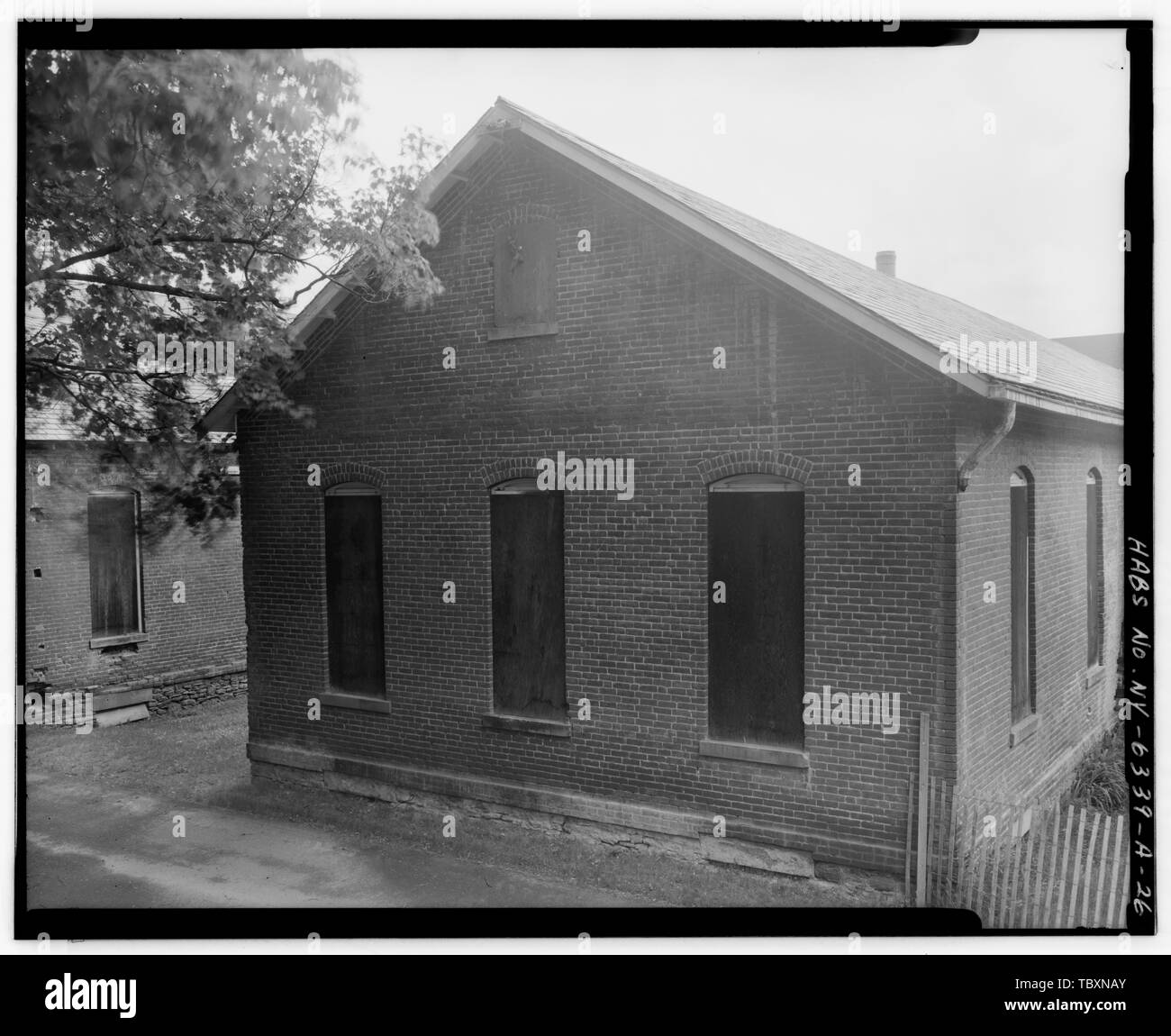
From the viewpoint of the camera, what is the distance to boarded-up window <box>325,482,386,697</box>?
995 cm

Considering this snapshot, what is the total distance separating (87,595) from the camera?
13.5m

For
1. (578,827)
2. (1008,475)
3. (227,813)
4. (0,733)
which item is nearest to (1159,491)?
(1008,475)

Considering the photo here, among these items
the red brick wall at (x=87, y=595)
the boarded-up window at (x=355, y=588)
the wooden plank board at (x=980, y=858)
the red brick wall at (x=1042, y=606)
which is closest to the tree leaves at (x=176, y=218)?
the boarded-up window at (x=355, y=588)

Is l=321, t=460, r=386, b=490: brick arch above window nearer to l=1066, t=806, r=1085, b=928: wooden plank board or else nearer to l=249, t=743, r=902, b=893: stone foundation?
l=249, t=743, r=902, b=893: stone foundation

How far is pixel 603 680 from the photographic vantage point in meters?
8.46

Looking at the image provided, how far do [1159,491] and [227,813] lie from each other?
931cm

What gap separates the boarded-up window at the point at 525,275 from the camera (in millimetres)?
8633

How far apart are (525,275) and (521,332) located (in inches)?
21.1

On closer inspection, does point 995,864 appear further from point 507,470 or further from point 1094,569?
point 1094,569

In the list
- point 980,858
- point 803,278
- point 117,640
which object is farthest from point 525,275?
point 117,640

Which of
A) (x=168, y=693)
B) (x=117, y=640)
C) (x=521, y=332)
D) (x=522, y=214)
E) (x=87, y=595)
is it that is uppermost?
(x=522, y=214)

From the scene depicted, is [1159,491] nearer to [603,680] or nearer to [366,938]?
[603,680]

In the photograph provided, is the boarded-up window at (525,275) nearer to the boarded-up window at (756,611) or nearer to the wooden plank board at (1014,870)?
the boarded-up window at (756,611)

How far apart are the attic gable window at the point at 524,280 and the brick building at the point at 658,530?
0.03m
